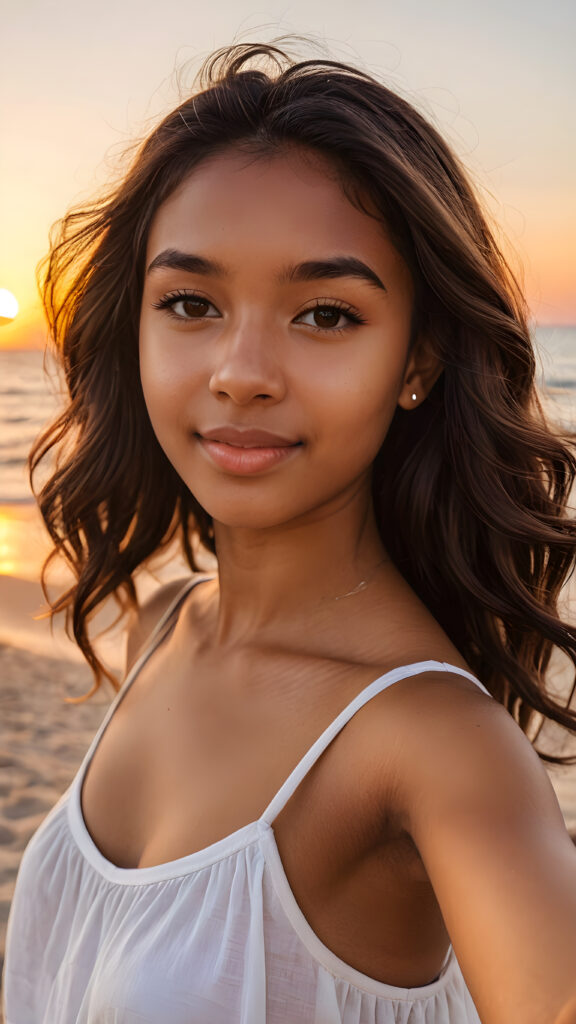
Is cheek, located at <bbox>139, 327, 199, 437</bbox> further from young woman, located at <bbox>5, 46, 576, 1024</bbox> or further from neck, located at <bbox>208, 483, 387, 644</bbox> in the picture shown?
neck, located at <bbox>208, 483, 387, 644</bbox>

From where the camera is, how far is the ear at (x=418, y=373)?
1797 mm

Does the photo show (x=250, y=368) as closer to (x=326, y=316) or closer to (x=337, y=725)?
(x=326, y=316)

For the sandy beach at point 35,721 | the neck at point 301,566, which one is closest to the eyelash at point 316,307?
the neck at point 301,566

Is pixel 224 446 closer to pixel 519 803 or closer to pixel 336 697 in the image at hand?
pixel 336 697

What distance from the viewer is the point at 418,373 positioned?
182 cm

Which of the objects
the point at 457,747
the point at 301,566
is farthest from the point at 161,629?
the point at 457,747

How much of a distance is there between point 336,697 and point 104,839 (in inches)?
20.8

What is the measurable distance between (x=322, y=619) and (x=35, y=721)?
A: 4.13m

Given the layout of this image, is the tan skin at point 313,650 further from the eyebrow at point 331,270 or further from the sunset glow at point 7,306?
the sunset glow at point 7,306

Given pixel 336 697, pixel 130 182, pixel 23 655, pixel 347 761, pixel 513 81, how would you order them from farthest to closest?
1. pixel 513 81
2. pixel 23 655
3. pixel 130 182
4. pixel 336 697
5. pixel 347 761

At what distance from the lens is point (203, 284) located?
5.40ft

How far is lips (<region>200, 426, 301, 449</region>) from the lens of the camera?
63.4 inches

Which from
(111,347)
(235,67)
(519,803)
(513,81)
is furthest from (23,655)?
(513,81)

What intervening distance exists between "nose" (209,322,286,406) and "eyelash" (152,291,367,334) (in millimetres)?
80
